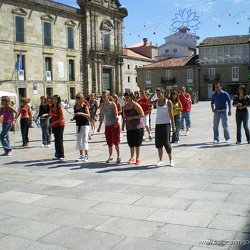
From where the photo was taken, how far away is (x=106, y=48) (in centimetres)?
4381

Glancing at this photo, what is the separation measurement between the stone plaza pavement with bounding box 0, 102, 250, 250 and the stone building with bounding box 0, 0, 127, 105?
79.6 feet

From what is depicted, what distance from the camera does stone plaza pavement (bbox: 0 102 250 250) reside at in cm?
398

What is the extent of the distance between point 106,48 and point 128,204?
1574 inches

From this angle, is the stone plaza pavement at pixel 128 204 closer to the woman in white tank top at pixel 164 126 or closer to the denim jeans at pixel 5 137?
the woman in white tank top at pixel 164 126

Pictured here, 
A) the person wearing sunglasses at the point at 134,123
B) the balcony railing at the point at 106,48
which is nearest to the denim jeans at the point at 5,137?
the person wearing sunglasses at the point at 134,123

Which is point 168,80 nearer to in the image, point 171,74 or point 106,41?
point 171,74

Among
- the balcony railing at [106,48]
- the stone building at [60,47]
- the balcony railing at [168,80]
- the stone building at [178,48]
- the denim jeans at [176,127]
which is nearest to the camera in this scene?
the denim jeans at [176,127]

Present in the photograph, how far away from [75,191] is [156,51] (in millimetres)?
66299

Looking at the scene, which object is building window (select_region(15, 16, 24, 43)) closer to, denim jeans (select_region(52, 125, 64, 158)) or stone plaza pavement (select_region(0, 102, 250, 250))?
denim jeans (select_region(52, 125, 64, 158))

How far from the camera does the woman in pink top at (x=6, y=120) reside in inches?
404

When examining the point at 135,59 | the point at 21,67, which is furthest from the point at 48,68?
the point at 135,59

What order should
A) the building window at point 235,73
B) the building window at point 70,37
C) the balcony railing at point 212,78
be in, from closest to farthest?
the building window at point 70,37 → the building window at point 235,73 → the balcony railing at point 212,78

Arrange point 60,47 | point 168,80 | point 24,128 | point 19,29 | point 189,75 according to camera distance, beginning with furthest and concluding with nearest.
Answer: point 168,80, point 189,75, point 60,47, point 19,29, point 24,128

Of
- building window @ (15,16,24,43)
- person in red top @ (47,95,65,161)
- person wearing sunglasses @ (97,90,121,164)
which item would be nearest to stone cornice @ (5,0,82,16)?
building window @ (15,16,24,43)
